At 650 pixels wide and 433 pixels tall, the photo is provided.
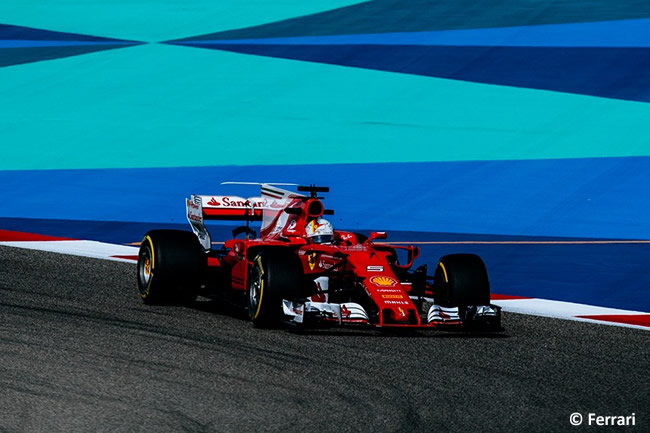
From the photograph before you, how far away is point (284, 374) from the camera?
9219 millimetres

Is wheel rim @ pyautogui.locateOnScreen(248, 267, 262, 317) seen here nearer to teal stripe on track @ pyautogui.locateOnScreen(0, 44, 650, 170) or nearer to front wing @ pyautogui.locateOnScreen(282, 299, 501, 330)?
front wing @ pyautogui.locateOnScreen(282, 299, 501, 330)

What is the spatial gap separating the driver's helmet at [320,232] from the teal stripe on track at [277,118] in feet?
26.1

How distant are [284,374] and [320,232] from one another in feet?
10.3

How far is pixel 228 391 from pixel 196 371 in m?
0.66

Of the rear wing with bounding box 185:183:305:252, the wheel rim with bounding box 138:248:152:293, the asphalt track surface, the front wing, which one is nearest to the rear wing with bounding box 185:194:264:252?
the rear wing with bounding box 185:183:305:252

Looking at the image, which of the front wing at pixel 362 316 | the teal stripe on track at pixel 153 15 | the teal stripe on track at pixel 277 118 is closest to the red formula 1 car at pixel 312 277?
the front wing at pixel 362 316

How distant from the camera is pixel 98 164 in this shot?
2062 cm

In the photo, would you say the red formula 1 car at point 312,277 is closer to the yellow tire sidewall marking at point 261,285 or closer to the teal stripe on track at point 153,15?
the yellow tire sidewall marking at point 261,285

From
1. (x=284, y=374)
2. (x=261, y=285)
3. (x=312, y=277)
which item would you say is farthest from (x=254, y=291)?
(x=284, y=374)

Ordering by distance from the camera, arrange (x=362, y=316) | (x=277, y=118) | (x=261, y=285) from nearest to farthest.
A: 1. (x=362, y=316)
2. (x=261, y=285)
3. (x=277, y=118)

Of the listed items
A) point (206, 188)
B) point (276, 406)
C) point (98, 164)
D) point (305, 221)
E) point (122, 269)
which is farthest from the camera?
point (98, 164)

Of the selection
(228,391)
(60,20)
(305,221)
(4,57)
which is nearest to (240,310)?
(305,221)

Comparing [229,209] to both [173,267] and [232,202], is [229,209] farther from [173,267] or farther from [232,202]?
[173,267]

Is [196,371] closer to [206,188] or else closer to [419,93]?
[206,188]
